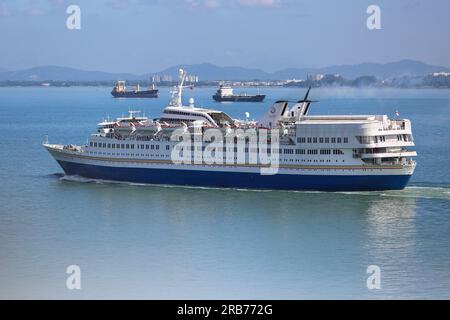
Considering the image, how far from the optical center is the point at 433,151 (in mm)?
47031

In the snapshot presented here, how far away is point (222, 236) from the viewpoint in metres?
27.8

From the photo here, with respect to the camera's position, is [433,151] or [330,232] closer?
[330,232]

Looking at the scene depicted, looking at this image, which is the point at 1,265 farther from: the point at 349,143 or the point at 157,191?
the point at 349,143

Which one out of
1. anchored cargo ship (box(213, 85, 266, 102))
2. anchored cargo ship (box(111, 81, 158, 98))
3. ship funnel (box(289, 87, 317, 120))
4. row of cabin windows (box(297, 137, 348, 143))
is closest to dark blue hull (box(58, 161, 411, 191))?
row of cabin windows (box(297, 137, 348, 143))

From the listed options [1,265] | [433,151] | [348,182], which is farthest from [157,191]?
[433,151]

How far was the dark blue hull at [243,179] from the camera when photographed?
112ft

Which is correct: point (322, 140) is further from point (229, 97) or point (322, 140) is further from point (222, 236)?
point (229, 97)

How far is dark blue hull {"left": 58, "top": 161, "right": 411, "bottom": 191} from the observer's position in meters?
34.3

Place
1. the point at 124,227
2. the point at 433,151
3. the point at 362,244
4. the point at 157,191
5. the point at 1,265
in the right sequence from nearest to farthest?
the point at 1,265
the point at 362,244
the point at 124,227
the point at 157,191
the point at 433,151

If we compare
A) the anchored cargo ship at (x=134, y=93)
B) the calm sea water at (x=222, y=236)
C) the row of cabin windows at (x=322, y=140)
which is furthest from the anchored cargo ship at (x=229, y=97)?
the row of cabin windows at (x=322, y=140)

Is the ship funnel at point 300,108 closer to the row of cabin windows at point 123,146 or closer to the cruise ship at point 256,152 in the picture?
the cruise ship at point 256,152

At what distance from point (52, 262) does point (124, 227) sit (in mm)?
4866

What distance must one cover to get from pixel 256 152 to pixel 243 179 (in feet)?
3.87

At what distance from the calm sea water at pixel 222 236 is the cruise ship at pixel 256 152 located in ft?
1.91
